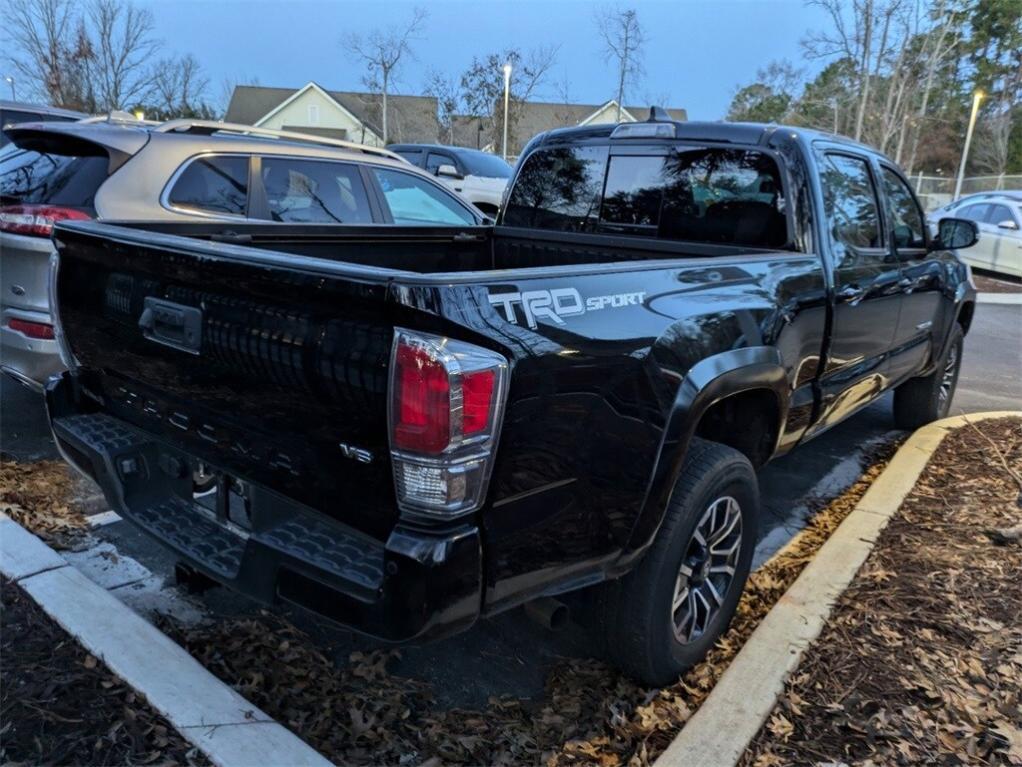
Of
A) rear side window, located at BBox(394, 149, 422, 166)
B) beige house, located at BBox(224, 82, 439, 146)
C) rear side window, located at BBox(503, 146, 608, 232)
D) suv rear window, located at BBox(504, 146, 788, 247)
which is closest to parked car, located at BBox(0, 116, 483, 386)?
rear side window, located at BBox(503, 146, 608, 232)

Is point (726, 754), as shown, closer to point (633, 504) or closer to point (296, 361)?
point (633, 504)

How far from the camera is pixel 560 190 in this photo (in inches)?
171

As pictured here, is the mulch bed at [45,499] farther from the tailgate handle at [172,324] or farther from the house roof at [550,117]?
the house roof at [550,117]

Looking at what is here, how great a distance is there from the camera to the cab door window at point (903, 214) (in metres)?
4.49

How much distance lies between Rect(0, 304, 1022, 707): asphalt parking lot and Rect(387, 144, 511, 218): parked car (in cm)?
760

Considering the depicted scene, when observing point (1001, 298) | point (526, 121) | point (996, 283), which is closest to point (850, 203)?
point (1001, 298)

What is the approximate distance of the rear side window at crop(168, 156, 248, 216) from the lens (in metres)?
4.83

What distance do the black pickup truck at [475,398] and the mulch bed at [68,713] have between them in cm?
51

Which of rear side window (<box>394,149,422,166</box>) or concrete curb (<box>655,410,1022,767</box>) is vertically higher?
rear side window (<box>394,149,422,166</box>)

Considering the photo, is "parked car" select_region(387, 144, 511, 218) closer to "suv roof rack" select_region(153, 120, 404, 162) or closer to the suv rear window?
"suv roof rack" select_region(153, 120, 404, 162)

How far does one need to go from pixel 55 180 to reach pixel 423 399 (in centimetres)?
391

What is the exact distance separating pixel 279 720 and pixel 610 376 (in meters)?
1.59

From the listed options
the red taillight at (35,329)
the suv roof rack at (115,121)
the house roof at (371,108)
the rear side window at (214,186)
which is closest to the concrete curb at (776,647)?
the red taillight at (35,329)

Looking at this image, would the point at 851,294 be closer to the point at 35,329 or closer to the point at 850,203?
the point at 850,203
